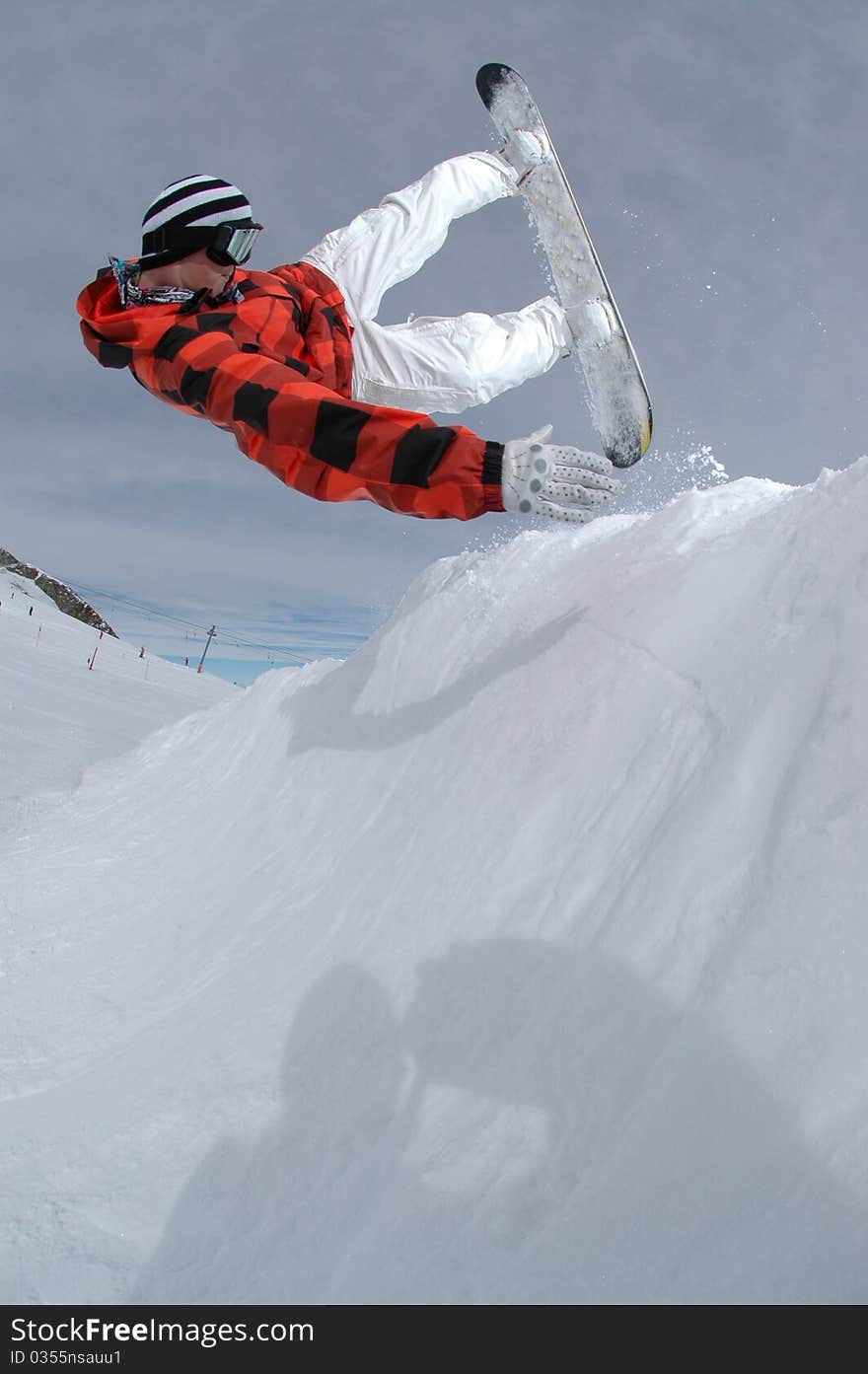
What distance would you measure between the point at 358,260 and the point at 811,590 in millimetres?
4030

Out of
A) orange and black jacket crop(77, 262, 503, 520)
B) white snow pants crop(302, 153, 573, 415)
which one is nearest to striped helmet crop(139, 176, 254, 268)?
orange and black jacket crop(77, 262, 503, 520)

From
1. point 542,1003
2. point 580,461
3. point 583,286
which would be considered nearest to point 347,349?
point 583,286

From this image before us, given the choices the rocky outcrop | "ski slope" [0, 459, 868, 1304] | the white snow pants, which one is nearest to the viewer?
"ski slope" [0, 459, 868, 1304]

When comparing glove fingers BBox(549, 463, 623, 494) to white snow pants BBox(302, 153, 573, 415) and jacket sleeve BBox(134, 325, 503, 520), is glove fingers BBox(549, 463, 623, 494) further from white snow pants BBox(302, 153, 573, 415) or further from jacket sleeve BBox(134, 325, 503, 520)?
white snow pants BBox(302, 153, 573, 415)

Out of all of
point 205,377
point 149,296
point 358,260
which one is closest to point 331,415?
point 205,377

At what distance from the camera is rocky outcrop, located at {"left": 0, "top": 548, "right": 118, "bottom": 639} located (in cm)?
9781

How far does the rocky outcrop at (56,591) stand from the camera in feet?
321

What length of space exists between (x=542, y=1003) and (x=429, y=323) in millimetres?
4645

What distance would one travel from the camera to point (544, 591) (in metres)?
3.88

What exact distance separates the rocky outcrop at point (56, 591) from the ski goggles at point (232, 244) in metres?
99.7

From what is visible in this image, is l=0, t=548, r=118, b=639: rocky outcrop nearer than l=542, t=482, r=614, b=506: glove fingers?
No

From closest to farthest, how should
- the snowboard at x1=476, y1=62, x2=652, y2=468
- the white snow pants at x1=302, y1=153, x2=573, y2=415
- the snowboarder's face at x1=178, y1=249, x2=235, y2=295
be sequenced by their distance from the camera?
the snowboarder's face at x1=178, y1=249, x2=235, y2=295 → the snowboard at x1=476, y1=62, x2=652, y2=468 → the white snow pants at x1=302, y1=153, x2=573, y2=415

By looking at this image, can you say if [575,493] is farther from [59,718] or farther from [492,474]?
[59,718]

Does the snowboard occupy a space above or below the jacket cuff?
above
